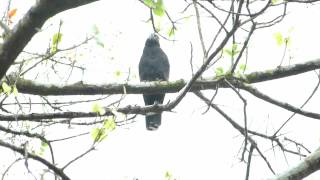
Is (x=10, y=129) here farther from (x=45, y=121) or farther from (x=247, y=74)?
(x=247, y=74)

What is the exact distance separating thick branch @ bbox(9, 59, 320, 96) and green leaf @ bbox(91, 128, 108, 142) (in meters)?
0.63

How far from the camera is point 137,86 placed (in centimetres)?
327

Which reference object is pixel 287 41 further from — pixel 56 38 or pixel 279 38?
pixel 56 38

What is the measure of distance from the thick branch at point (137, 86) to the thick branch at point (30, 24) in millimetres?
1073

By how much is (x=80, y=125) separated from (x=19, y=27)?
114 centimetres

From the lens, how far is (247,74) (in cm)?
328

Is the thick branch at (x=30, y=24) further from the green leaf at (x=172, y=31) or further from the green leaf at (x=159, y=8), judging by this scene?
the green leaf at (x=172, y=31)

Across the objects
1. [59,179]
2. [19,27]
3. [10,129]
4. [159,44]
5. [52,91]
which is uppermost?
[159,44]

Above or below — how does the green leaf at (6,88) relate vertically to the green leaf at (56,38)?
below

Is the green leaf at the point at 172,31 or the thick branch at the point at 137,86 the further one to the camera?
the thick branch at the point at 137,86

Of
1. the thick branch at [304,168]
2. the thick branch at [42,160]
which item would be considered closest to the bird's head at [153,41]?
the thick branch at [42,160]

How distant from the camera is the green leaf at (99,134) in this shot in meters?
2.34

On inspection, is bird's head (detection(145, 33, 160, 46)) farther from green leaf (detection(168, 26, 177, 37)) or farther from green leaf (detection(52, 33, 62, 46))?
green leaf (detection(52, 33, 62, 46))

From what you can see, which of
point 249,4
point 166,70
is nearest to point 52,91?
point 249,4
